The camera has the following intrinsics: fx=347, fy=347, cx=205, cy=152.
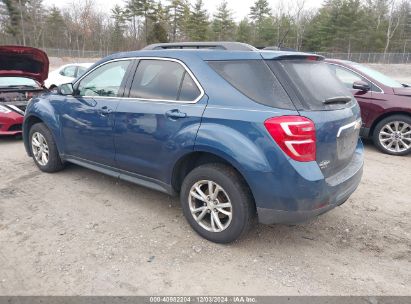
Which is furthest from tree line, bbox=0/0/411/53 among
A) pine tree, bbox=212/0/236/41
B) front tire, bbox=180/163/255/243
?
front tire, bbox=180/163/255/243

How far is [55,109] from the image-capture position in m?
Answer: 4.57

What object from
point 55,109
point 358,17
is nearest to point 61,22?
point 358,17

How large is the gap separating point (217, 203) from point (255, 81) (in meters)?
1.14

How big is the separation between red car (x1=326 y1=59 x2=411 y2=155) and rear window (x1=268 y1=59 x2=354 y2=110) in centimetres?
319

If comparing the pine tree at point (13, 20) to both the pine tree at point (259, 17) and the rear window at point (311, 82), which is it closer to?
the pine tree at point (259, 17)

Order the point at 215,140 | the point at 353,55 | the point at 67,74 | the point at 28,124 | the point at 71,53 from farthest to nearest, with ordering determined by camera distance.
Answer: the point at 353,55, the point at 71,53, the point at 67,74, the point at 28,124, the point at 215,140

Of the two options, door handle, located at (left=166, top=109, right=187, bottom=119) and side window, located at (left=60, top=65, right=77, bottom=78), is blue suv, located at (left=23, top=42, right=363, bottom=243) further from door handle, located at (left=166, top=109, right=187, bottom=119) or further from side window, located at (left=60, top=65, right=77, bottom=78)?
side window, located at (left=60, top=65, right=77, bottom=78)

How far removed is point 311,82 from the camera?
119 inches

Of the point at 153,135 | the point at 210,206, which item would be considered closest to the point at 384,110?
the point at 210,206

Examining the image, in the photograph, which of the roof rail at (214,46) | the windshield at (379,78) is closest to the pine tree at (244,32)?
the windshield at (379,78)

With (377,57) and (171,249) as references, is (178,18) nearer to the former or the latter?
(377,57)

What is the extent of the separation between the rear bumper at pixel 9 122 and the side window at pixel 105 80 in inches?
118

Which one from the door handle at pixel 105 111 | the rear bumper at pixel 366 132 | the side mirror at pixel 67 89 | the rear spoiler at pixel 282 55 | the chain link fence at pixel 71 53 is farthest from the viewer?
the chain link fence at pixel 71 53

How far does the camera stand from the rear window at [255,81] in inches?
110
